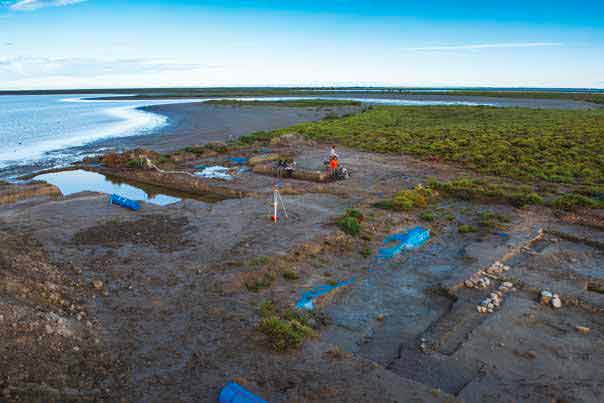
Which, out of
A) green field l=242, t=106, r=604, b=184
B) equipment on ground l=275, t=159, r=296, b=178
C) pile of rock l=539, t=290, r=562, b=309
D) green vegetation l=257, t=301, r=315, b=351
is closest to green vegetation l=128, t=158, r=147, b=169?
equipment on ground l=275, t=159, r=296, b=178

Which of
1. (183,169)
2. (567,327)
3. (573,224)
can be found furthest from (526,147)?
(567,327)

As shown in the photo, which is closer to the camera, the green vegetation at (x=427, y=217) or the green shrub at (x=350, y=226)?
the green shrub at (x=350, y=226)

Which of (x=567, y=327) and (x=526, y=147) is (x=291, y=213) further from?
(x=526, y=147)

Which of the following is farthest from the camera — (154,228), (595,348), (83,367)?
(154,228)

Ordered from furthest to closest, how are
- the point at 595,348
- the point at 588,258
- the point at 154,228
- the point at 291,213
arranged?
the point at 291,213 < the point at 154,228 < the point at 588,258 < the point at 595,348

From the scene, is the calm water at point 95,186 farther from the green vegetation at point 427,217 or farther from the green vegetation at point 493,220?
the green vegetation at point 493,220

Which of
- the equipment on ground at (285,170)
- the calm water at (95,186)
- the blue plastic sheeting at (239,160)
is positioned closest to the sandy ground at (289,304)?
the calm water at (95,186)
